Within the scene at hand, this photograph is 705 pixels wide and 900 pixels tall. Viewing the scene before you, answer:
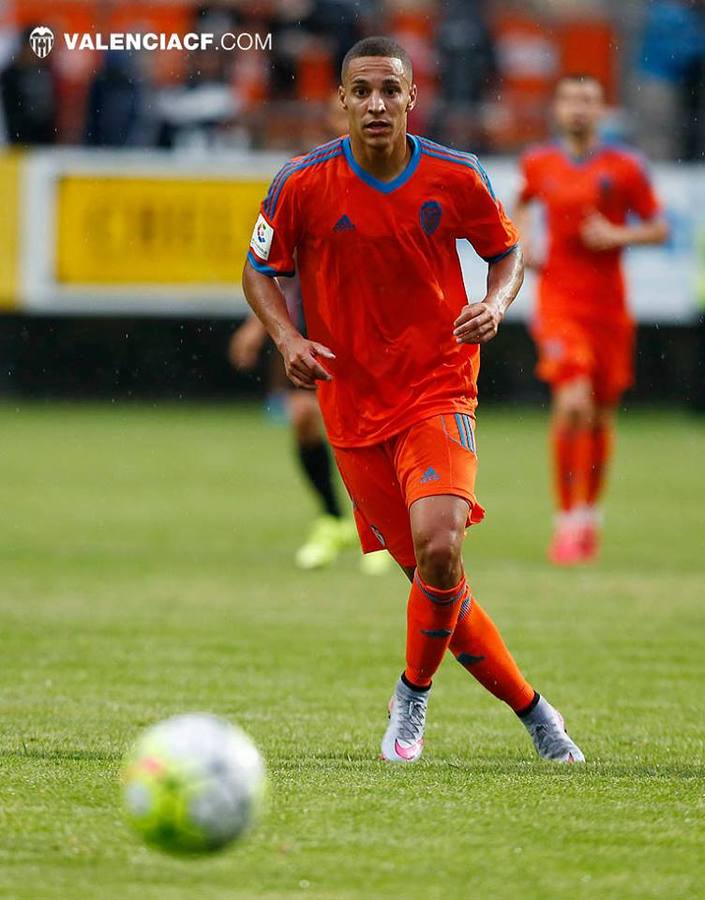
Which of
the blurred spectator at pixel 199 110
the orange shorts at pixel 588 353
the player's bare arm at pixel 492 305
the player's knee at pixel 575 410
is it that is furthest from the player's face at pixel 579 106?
the blurred spectator at pixel 199 110

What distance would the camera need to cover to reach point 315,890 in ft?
13.5

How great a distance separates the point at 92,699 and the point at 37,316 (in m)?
14.7

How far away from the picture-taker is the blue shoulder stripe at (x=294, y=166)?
19.2 ft

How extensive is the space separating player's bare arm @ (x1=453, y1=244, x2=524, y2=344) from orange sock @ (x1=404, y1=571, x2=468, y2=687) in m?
0.77

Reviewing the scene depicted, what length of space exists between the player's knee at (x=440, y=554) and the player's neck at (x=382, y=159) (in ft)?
3.89

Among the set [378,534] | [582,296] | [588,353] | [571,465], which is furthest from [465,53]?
[378,534]

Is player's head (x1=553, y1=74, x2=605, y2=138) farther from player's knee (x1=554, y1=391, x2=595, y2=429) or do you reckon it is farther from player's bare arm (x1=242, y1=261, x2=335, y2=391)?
player's bare arm (x1=242, y1=261, x2=335, y2=391)

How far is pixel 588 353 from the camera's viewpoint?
36.1 ft

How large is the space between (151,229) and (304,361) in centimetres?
1432

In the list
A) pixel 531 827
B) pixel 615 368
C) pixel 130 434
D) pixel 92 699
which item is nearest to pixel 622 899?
pixel 531 827

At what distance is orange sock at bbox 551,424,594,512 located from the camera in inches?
430

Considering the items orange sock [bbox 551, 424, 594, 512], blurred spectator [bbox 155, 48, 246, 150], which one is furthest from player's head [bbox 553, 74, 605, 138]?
blurred spectator [bbox 155, 48, 246, 150]

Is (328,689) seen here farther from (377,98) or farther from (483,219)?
(377,98)

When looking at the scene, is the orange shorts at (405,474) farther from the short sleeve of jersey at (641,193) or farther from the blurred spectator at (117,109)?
the blurred spectator at (117,109)
